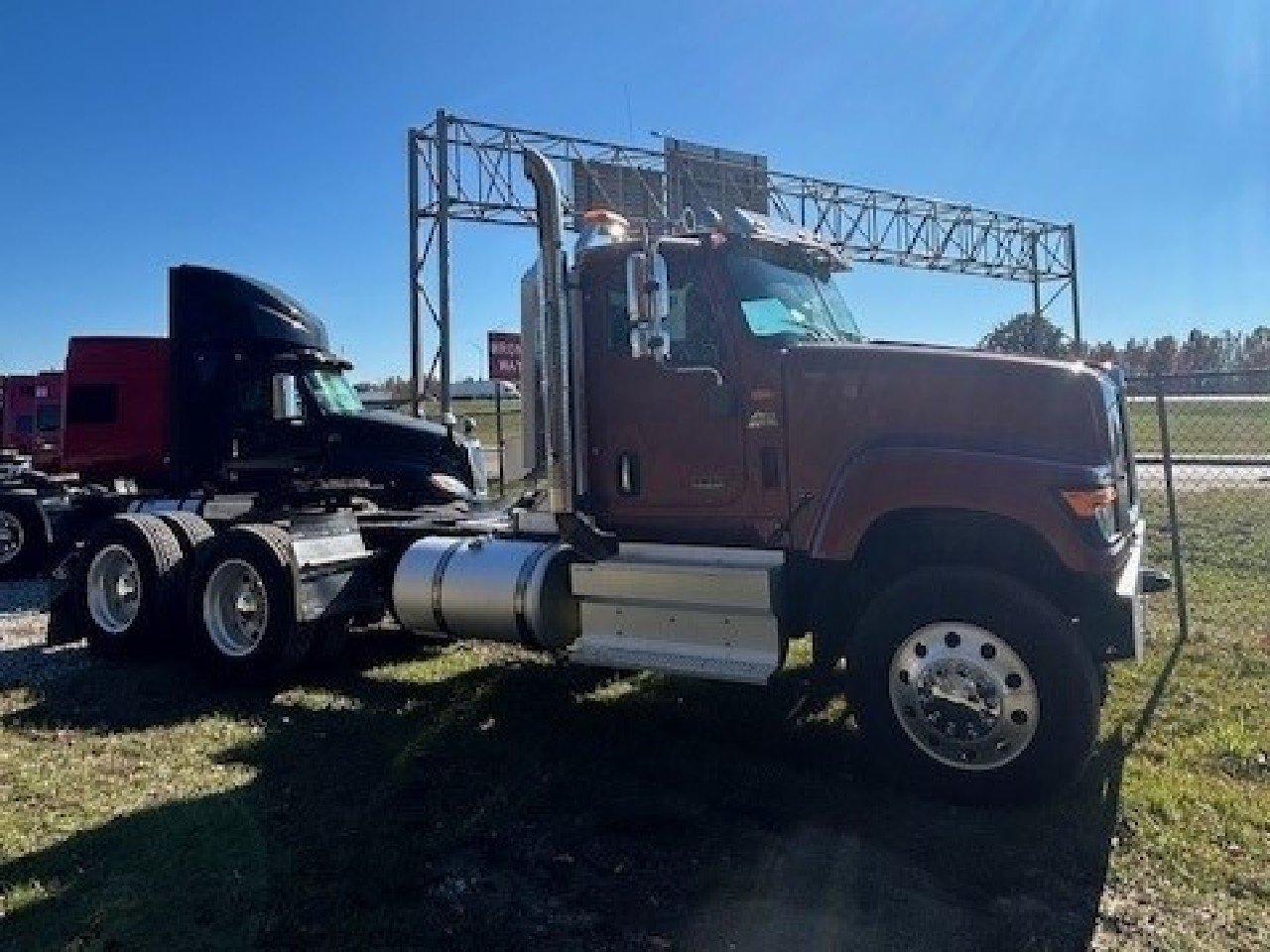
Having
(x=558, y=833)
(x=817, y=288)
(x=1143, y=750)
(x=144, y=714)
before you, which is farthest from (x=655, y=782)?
(x=144, y=714)

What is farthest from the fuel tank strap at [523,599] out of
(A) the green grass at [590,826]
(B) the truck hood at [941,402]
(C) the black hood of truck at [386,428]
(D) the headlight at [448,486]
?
(C) the black hood of truck at [386,428]

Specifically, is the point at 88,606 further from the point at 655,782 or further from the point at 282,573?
the point at 655,782

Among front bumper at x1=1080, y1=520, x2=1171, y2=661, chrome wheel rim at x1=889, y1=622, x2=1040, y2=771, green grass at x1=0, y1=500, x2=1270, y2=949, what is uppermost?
front bumper at x1=1080, y1=520, x2=1171, y2=661

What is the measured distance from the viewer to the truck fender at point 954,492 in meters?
4.65

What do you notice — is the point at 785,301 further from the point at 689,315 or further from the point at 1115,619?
the point at 1115,619

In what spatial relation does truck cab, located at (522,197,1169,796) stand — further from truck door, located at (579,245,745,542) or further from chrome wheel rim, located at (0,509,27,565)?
chrome wheel rim, located at (0,509,27,565)

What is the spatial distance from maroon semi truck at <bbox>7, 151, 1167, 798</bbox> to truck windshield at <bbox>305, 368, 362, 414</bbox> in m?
4.32

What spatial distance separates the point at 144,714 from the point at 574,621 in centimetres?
273

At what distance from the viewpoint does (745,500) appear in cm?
564

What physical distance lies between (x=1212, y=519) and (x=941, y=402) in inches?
377

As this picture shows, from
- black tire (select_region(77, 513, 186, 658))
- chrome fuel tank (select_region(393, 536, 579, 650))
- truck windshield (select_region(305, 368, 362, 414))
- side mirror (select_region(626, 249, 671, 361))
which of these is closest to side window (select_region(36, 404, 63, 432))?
truck windshield (select_region(305, 368, 362, 414))

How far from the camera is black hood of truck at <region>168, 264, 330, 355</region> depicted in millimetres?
10500

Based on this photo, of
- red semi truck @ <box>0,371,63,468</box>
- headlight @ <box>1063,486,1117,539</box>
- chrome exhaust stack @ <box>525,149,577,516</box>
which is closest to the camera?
headlight @ <box>1063,486,1117,539</box>

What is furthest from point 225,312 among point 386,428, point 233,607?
point 233,607
